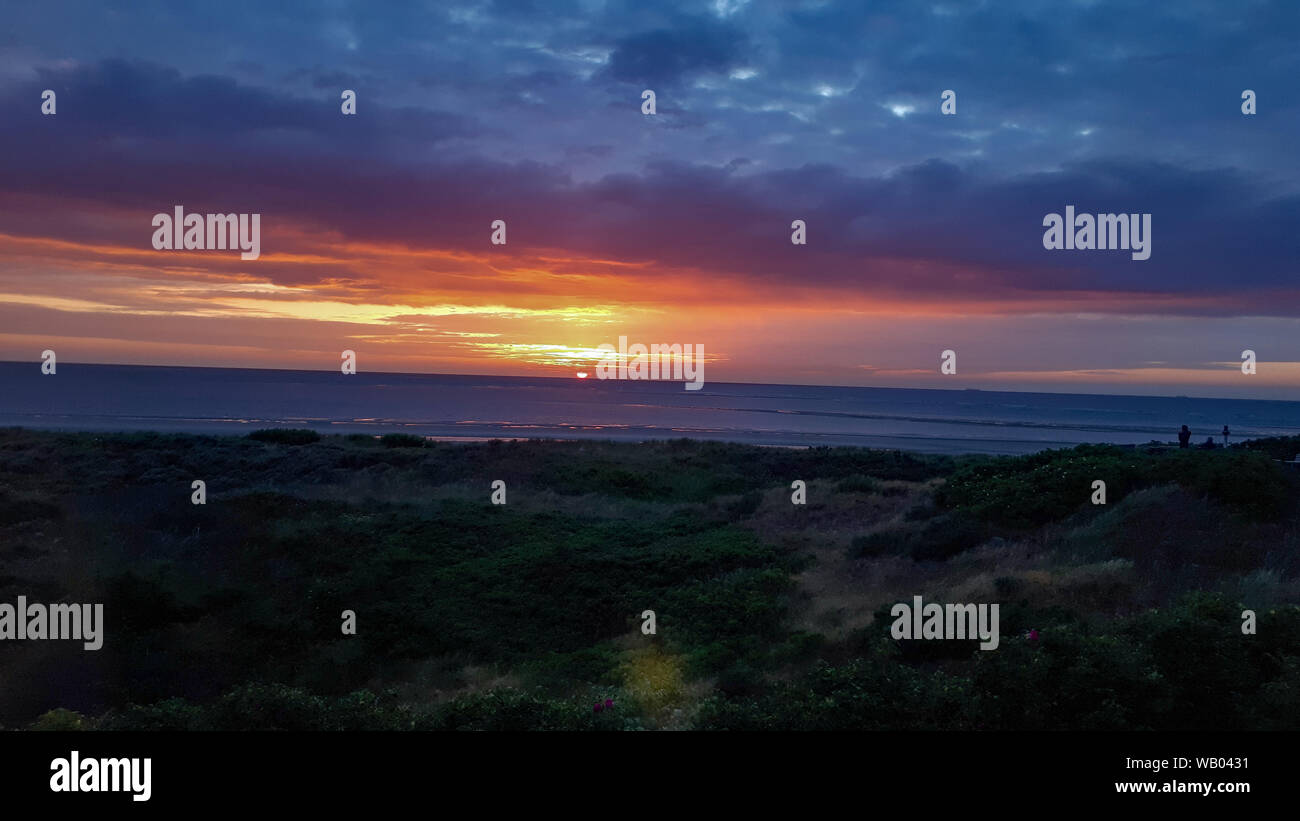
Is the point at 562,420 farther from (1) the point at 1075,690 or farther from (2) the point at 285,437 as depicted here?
(1) the point at 1075,690

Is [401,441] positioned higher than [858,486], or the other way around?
[401,441]

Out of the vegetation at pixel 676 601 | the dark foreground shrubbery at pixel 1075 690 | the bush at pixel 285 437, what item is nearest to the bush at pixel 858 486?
the vegetation at pixel 676 601

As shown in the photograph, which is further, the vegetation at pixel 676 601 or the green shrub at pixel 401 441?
the green shrub at pixel 401 441

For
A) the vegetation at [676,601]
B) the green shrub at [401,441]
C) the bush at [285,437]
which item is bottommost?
the vegetation at [676,601]

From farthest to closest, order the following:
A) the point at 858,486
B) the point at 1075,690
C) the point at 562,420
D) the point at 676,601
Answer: the point at 562,420
the point at 858,486
the point at 676,601
the point at 1075,690

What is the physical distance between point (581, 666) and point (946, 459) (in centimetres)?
3554

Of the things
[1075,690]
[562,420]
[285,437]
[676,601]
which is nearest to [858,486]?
[676,601]

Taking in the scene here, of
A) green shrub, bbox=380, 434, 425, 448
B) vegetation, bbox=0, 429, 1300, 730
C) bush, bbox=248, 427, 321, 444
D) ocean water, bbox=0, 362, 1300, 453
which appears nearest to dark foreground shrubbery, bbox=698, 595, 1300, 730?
vegetation, bbox=0, 429, 1300, 730

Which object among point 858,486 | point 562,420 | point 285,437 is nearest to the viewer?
point 858,486

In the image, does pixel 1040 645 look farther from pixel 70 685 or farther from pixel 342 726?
pixel 70 685

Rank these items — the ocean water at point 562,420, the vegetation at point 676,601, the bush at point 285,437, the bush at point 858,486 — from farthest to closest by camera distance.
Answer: the ocean water at point 562,420 < the bush at point 285,437 < the bush at point 858,486 < the vegetation at point 676,601

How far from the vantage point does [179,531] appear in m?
20.0

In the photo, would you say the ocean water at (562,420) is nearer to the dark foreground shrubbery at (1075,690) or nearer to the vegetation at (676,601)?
the vegetation at (676,601)
